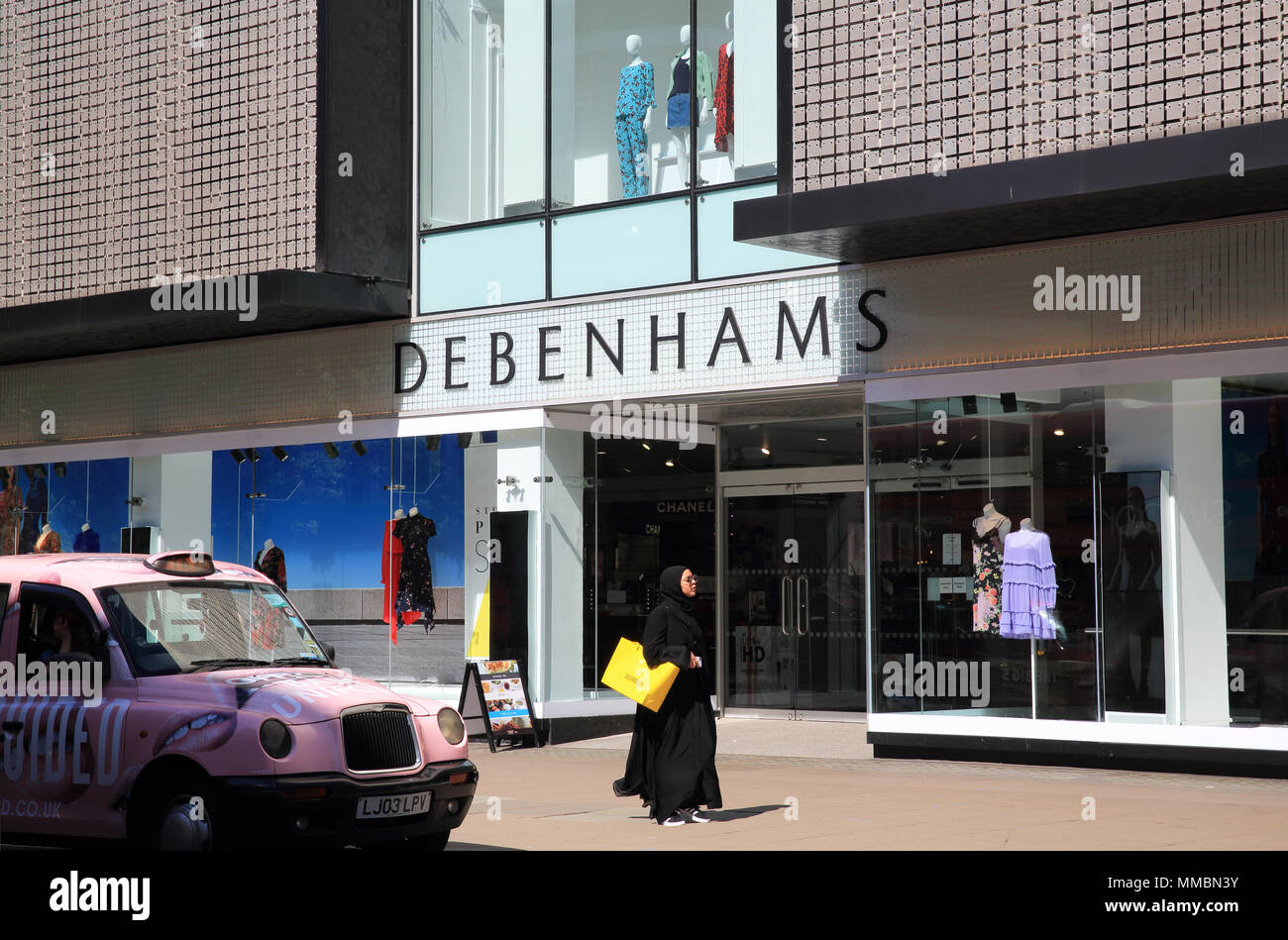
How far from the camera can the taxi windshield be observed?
29.8ft

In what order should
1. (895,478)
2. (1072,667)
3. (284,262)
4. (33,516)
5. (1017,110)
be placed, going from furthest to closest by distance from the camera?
1. (33,516)
2. (284,262)
3. (895,478)
4. (1072,667)
5. (1017,110)

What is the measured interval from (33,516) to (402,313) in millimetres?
7271

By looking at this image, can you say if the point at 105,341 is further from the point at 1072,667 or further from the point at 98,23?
the point at 1072,667

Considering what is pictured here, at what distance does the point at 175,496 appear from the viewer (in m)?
21.3

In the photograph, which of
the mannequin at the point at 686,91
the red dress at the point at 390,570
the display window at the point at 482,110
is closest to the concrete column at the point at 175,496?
the red dress at the point at 390,570

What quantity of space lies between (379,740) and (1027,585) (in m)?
7.88

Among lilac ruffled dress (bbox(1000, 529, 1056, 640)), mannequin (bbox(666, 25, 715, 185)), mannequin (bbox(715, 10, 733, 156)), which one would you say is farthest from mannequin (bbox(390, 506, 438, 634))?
lilac ruffled dress (bbox(1000, 529, 1056, 640))

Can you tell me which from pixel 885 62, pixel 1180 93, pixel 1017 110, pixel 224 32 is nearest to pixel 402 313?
pixel 224 32

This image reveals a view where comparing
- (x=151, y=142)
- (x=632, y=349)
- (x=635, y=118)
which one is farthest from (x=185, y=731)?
(x=151, y=142)

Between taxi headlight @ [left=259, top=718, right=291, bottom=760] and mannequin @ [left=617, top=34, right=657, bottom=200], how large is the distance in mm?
10277

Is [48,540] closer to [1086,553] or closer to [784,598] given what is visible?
[784,598]

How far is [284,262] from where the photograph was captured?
61.5 feet

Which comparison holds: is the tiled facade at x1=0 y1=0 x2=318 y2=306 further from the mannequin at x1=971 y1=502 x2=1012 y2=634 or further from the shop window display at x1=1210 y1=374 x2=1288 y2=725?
the shop window display at x1=1210 y1=374 x2=1288 y2=725

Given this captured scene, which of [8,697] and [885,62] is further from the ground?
[885,62]
